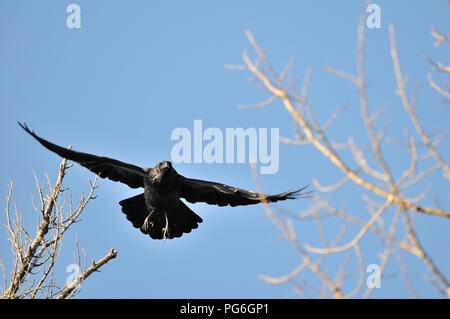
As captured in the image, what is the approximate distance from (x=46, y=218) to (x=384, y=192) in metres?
6.16

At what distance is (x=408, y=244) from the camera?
A: 14.0 ft

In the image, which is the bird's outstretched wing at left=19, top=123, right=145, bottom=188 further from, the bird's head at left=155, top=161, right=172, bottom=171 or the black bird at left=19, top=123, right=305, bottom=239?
the bird's head at left=155, top=161, right=172, bottom=171

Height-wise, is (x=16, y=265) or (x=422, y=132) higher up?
(x=16, y=265)

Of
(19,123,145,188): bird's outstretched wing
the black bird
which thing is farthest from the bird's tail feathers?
(19,123,145,188): bird's outstretched wing

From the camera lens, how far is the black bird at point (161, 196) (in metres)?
12.1

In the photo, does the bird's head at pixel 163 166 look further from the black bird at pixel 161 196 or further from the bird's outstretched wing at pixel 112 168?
the bird's outstretched wing at pixel 112 168

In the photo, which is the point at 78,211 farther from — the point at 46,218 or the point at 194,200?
the point at 194,200

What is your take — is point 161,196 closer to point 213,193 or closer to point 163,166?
point 163,166

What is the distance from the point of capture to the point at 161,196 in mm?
12141

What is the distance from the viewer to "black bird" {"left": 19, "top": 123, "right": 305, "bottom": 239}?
12.1 metres

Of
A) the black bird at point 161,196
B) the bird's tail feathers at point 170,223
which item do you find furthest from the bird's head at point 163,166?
the bird's tail feathers at point 170,223
